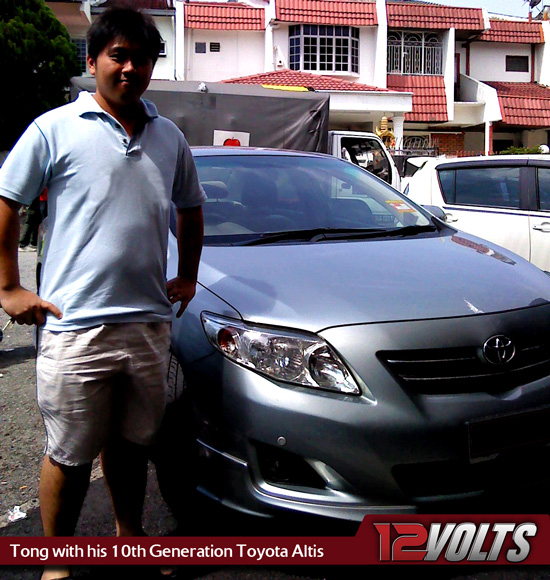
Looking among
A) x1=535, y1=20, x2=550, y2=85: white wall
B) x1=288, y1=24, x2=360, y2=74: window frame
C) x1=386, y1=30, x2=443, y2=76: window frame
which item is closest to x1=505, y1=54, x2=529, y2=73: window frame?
x1=535, y1=20, x2=550, y2=85: white wall

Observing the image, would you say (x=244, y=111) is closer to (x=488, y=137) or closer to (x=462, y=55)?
(x=488, y=137)

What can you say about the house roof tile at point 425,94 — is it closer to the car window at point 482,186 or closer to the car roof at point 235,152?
the car window at point 482,186

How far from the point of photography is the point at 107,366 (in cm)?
→ 203

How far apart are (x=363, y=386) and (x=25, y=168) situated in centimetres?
121

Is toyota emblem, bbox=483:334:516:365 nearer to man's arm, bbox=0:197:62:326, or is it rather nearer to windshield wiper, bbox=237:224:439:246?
windshield wiper, bbox=237:224:439:246

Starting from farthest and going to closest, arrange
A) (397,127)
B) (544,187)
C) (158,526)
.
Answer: (397,127), (544,187), (158,526)

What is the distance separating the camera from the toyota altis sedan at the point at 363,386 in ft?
6.84

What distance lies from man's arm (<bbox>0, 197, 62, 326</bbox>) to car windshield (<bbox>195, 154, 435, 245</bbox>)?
113 cm

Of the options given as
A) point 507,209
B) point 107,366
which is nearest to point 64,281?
point 107,366

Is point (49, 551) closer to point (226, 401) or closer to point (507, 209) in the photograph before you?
point (226, 401)

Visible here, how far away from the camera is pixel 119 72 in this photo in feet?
6.63

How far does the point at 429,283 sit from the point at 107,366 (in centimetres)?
121

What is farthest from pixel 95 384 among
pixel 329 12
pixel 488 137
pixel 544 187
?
pixel 488 137

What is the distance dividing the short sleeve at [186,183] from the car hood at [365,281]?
33 cm
